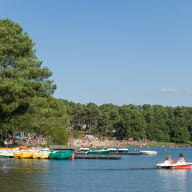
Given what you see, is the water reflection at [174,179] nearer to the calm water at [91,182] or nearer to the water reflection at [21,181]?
the calm water at [91,182]

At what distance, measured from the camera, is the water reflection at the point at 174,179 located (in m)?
36.9

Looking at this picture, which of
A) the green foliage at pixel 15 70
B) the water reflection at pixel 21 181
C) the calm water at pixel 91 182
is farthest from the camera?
the green foliage at pixel 15 70

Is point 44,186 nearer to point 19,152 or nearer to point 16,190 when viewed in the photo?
point 16,190

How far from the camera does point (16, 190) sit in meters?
32.3

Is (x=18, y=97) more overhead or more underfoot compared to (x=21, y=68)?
more underfoot

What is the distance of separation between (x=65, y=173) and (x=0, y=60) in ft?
57.5

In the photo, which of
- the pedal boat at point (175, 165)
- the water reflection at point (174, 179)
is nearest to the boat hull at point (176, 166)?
the pedal boat at point (175, 165)

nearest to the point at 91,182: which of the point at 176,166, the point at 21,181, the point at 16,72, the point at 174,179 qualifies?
the point at 21,181

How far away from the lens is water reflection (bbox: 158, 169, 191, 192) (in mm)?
36906

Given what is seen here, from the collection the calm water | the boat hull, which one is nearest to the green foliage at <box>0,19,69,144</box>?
the calm water

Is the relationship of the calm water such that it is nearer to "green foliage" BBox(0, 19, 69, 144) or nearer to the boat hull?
the boat hull

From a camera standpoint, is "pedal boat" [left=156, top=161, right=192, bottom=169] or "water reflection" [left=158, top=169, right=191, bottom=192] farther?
"pedal boat" [left=156, top=161, right=192, bottom=169]

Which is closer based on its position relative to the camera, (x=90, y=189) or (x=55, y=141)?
(x=90, y=189)

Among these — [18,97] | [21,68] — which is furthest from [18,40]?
[18,97]
